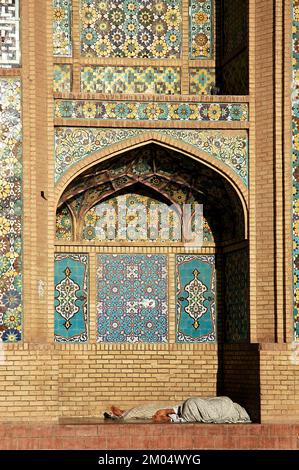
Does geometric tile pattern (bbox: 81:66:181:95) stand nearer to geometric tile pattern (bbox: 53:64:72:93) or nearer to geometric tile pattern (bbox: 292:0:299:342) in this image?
geometric tile pattern (bbox: 53:64:72:93)

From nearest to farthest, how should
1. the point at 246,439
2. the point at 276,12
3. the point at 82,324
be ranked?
the point at 246,439 → the point at 276,12 → the point at 82,324

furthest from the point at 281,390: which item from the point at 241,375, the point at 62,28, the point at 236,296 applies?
the point at 62,28

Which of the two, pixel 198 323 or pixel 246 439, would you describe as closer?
pixel 246 439

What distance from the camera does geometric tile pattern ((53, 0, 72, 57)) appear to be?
18.0 metres

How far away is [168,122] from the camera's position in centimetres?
1708

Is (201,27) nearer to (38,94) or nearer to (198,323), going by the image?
(38,94)

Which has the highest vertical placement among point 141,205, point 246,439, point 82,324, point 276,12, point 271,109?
point 276,12

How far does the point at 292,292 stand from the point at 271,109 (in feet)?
7.51

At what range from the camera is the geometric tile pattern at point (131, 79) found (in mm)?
Result: 18078

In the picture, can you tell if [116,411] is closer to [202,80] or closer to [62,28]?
[202,80]

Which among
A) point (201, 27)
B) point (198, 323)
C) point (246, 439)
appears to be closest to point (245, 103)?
point (201, 27)

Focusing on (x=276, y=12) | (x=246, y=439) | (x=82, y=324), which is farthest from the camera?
(x=82, y=324)

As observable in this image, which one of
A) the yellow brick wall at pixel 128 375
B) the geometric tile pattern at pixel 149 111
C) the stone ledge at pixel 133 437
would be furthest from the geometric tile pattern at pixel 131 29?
the stone ledge at pixel 133 437

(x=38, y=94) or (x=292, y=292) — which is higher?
(x=38, y=94)
